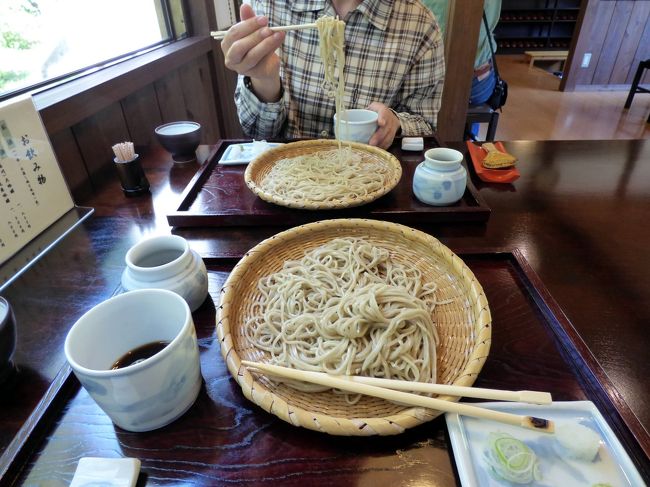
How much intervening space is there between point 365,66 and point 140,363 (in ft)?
6.73

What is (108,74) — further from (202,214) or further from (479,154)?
(479,154)

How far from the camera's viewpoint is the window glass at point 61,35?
5.48ft

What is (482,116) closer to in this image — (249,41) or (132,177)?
(249,41)

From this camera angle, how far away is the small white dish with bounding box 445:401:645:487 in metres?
0.65

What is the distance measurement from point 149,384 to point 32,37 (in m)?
1.93

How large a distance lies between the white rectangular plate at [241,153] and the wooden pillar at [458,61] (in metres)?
2.35

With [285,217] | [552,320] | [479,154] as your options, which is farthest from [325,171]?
[552,320]

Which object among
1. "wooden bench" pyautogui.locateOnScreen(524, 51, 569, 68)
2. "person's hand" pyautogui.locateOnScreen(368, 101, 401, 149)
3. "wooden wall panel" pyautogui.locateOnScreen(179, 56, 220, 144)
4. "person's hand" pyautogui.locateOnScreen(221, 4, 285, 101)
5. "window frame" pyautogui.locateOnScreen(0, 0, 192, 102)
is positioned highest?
"person's hand" pyautogui.locateOnScreen(221, 4, 285, 101)

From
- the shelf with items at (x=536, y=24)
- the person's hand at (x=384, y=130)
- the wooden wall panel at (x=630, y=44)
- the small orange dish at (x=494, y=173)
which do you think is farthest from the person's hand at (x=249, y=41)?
the shelf with items at (x=536, y=24)

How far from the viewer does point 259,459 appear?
0.73m

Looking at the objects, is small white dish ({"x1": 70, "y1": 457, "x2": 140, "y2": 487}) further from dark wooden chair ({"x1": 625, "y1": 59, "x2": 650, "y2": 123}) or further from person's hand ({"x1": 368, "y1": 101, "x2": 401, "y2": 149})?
dark wooden chair ({"x1": 625, "y1": 59, "x2": 650, "y2": 123})

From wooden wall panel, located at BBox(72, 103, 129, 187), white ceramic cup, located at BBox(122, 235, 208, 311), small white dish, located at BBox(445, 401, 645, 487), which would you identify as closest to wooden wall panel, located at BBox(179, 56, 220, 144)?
wooden wall panel, located at BBox(72, 103, 129, 187)

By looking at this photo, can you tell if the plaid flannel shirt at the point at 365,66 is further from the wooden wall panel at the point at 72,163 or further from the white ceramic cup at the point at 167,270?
the white ceramic cup at the point at 167,270

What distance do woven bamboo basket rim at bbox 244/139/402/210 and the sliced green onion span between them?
875 mm
